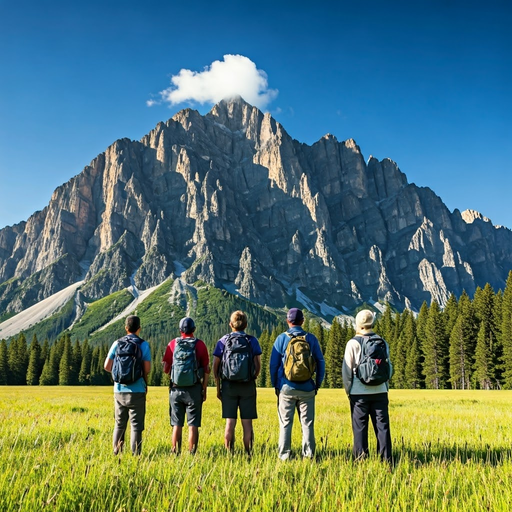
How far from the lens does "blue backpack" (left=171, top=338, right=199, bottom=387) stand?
8461 millimetres

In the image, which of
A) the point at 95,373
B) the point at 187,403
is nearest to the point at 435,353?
the point at 187,403

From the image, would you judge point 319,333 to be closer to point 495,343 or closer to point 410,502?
point 495,343

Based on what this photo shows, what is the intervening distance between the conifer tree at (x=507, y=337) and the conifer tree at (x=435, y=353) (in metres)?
12.2

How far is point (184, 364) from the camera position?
8.55 m

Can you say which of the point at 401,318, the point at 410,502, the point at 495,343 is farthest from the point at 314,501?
the point at 401,318

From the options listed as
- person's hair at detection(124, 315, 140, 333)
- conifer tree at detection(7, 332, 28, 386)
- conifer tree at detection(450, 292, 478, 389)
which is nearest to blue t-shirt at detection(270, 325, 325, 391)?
person's hair at detection(124, 315, 140, 333)

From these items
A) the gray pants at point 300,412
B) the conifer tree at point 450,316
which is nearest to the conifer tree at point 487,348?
the conifer tree at point 450,316

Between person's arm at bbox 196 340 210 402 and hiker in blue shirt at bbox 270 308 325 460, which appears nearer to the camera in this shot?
hiker in blue shirt at bbox 270 308 325 460

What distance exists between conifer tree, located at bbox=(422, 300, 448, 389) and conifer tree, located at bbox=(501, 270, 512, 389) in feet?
40.2

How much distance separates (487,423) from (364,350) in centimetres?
794

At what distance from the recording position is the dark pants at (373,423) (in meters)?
7.23

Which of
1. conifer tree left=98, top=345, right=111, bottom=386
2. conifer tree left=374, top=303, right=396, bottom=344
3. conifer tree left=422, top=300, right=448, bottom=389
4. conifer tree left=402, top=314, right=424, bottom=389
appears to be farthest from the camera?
conifer tree left=98, top=345, right=111, bottom=386

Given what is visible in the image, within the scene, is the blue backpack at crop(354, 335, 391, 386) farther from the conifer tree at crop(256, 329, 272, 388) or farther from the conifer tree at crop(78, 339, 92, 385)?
the conifer tree at crop(78, 339, 92, 385)

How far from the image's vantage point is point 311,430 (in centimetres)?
786
